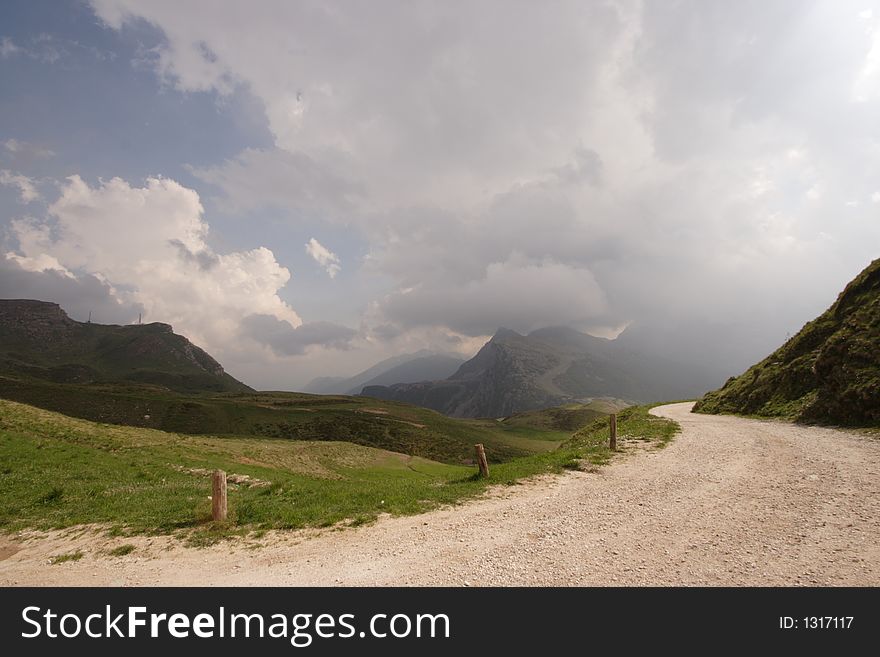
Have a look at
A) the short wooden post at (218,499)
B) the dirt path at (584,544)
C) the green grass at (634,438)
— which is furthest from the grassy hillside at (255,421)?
the dirt path at (584,544)

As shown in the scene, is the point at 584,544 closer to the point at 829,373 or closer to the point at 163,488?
the point at 163,488

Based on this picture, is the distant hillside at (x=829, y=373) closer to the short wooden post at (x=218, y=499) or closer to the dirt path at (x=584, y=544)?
the dirt path at (x=584, y=544)

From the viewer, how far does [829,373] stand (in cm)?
2877

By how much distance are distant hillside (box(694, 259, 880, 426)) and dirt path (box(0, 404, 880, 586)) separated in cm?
1261

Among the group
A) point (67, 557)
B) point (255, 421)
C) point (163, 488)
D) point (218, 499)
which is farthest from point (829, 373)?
point (255, 421)

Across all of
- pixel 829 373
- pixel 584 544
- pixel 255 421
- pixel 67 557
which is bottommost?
pixel 255 421

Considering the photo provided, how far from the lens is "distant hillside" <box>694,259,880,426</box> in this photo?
25.5 meters

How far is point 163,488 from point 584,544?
2313 centimetres

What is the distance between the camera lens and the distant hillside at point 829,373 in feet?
83.8

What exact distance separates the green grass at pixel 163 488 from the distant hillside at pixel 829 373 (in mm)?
11196

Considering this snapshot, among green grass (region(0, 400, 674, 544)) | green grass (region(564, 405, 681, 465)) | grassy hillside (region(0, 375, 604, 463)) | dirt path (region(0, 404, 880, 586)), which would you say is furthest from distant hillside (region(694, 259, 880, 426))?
grassy hillside (region(0, 375, 604, 463))

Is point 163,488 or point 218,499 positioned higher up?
point 218,499
